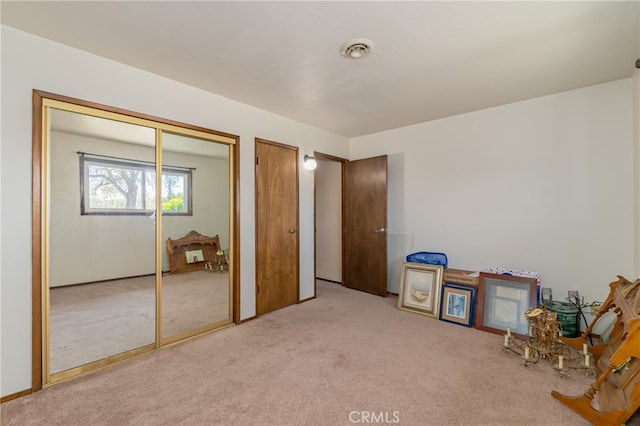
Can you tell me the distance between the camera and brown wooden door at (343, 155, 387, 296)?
431 centimetres

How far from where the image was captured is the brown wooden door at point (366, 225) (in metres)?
4.31

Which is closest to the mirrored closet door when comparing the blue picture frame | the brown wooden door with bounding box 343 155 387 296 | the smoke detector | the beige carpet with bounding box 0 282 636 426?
the beige carpet with bounding box 0 282 636 426

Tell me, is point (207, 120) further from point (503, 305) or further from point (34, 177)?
point (503, 305)

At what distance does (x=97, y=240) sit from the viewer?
8.04 ft

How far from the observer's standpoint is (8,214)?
194cm

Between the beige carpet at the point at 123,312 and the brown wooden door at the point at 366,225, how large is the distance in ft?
7.20

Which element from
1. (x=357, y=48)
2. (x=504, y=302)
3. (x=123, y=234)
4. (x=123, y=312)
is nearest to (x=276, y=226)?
(x=123, y=234)

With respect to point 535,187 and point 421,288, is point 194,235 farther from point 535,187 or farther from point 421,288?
point 535,187

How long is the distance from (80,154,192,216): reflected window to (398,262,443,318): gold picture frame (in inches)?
115

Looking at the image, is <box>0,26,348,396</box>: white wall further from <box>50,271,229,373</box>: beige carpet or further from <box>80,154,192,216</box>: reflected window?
<box>80,154,192,216</box>: reflected window

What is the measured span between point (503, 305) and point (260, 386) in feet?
8.51

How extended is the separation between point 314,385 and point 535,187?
3.12m
